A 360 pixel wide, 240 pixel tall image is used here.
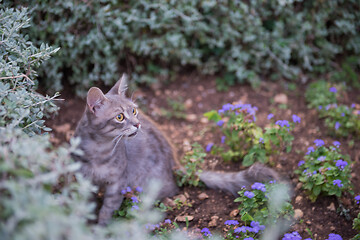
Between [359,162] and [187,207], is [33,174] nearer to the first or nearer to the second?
[187,207]

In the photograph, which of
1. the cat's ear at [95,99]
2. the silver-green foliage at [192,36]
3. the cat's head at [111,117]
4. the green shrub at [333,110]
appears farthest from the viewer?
the silver-green foliage at [192,36]

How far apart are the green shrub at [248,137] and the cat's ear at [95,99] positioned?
1.19 meters

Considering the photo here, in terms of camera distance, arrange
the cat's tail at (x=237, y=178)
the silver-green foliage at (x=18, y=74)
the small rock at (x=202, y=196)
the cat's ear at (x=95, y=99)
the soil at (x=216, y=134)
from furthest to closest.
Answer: the small rock at (x=202, y=196), the cat's tail at (x=237, y=178), the soil at (x=216, y=134), the cat's ear at (x=95, y=99), the silver-green foliage at (x=18, y=74)

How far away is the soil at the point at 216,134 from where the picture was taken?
3043mm

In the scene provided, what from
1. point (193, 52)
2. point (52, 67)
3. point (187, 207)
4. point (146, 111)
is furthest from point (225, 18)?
point (187, 207)

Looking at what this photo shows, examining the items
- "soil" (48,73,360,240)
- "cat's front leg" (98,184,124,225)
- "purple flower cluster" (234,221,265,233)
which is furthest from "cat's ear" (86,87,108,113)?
"purple flower cluster" (234,221,265,233)

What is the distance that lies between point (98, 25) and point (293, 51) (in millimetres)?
2626

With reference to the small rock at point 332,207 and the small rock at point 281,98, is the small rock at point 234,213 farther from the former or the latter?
the small rock at point 281,98

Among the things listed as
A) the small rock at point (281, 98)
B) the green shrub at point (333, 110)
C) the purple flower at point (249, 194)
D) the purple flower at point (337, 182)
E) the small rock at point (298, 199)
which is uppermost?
the green shrub at point (333, 110)

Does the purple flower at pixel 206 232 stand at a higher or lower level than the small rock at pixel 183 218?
higher

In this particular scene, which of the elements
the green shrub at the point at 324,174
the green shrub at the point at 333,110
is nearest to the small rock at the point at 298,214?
the green shrub at the point at 324,174

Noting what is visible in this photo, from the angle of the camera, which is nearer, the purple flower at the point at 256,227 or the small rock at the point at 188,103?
the purple flower at the point at 256,227

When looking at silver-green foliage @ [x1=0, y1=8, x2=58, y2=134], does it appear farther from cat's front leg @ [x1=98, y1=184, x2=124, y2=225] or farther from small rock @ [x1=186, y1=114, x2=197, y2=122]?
small rock @ [x1=186, y1=114, x2=197, y2=122]

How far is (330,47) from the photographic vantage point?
16.5 ft
